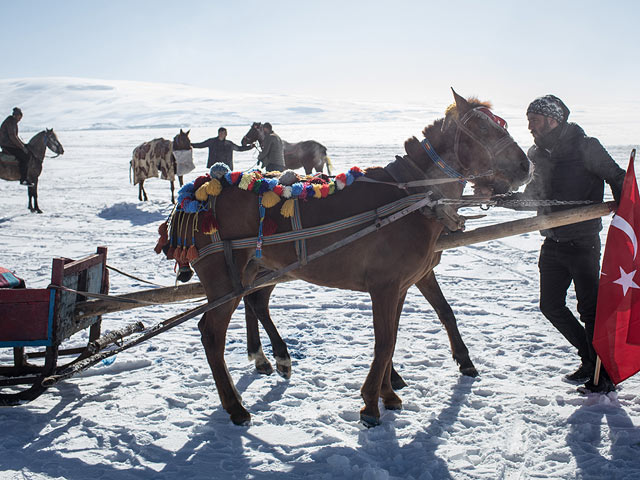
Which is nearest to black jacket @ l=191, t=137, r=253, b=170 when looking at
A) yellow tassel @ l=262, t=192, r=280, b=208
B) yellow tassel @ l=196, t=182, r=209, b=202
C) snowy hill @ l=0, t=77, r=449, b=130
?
yellow tassel @ l=196, t=182, r=209, b=202

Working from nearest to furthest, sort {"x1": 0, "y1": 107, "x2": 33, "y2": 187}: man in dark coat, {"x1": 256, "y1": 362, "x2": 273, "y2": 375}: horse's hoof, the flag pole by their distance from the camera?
1. the flag pole
2. {"x1": 256, "y1": 362, "x2": 273, "y2": 375}: horse's hoof
3. {"x1": 0, "y1": 107, "x2": 33, "y2": 187}: man in dark coat

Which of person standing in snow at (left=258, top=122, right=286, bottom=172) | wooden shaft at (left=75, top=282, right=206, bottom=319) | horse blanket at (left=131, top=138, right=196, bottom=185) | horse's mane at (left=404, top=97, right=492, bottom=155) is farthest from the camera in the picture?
horse blanket at (left=131, top=138, right=196, bottom=185)

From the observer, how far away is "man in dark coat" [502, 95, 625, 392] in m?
4.19

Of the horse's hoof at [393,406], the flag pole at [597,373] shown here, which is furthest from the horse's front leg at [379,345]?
the flag pole at [597,373]

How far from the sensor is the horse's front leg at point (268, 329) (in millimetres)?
4883

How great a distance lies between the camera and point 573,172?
4.25 meters

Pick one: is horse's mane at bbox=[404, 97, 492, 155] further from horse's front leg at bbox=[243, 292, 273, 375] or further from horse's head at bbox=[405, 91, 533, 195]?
horse's front leg at bbox=[243, 292, 273, 375]

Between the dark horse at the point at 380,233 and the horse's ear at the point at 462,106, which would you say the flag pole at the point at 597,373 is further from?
the horse's ear at the point at 462,106

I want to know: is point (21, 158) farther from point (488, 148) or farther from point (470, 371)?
point (488, 148)

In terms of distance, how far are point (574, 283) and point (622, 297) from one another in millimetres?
536

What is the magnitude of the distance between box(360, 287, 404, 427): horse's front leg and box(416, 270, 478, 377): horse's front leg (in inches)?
40.2

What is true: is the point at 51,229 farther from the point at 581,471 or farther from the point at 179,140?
the point at 581,471

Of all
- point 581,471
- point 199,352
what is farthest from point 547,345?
point 199,352

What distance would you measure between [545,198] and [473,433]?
1869 millimetres
